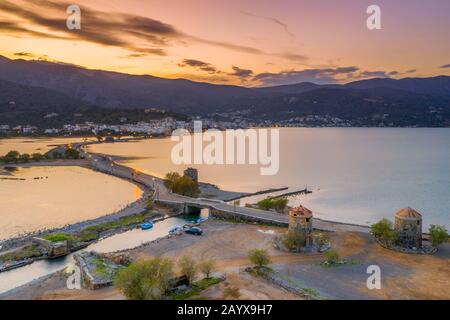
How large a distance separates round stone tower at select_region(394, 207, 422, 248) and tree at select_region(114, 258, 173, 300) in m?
22.1

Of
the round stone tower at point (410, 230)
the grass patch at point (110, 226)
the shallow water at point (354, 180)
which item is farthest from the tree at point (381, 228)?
the grass patch at point (110, 226)

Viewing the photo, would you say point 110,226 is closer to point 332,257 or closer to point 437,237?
point 332,257

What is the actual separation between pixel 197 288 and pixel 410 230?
66.8 feet

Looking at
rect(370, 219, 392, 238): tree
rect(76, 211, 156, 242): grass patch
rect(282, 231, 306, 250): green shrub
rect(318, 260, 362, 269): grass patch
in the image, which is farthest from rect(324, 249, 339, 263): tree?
rect(76, 211, 156, 242): grass patch

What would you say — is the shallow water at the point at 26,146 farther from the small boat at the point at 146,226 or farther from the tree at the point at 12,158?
the small boat at the point at 146,226

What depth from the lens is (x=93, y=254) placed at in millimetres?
35656

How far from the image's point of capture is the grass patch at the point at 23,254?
36.9 meters

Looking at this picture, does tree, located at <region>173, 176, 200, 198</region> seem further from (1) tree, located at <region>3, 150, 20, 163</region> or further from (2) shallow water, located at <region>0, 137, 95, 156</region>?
(2) shallow water, located at <region>0, 137, 95, 156</region>

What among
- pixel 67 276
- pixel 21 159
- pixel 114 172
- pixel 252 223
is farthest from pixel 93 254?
pixel 21 159

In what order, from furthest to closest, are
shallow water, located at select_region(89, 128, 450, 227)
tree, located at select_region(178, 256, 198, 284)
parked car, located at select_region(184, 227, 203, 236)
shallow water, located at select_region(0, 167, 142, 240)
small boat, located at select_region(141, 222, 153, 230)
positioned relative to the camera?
shallow water, located at select_region(89, 128, 450, 227) → shallow water, located at select_region(0, 167, 142, 240) → small boat, located at select_region(141, 222, 153, 230) → parked car, located at select_region(184, 227, 203, 236) → tree, located at select_region(178, 256, 198, 284)

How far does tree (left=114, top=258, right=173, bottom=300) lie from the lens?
23.8 metres

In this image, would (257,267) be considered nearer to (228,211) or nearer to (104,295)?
(104,295)
